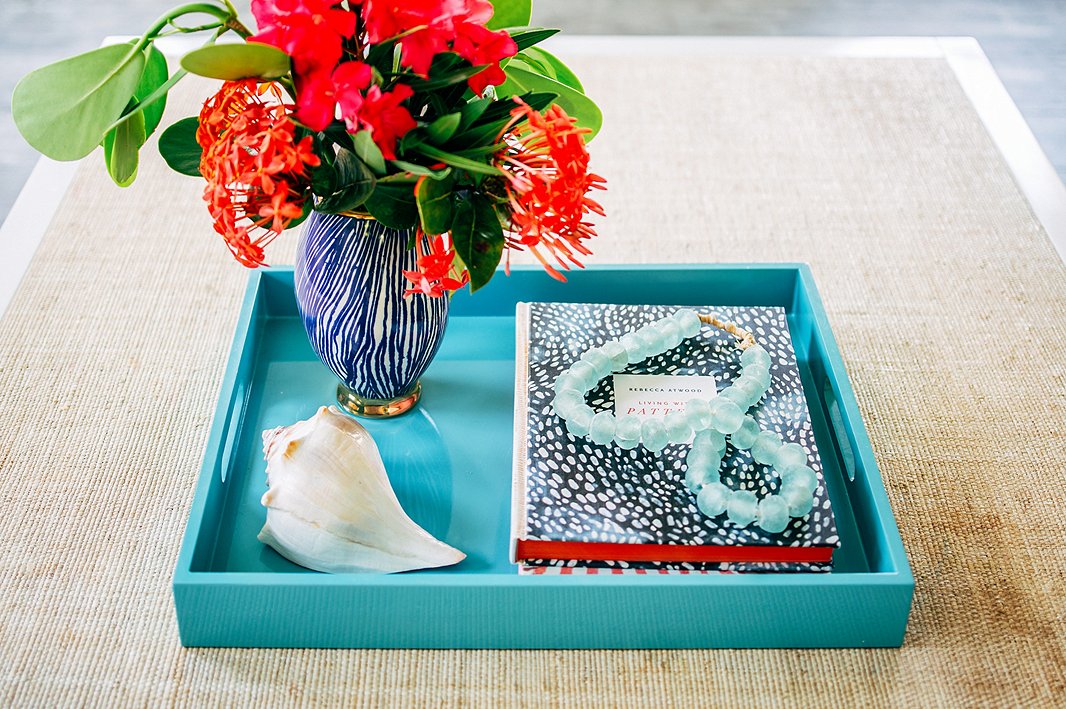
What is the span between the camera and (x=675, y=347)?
1.15 metres

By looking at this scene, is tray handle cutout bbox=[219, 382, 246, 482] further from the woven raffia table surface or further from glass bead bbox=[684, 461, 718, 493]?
glass bead bbox=[684, 461, 718, 493]

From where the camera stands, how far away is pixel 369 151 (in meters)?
0.84

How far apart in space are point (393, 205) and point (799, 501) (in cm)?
42

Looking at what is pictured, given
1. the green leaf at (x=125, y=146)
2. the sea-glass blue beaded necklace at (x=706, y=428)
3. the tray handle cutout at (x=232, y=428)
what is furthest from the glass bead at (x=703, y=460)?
the green leaf at (x=125, y=146)

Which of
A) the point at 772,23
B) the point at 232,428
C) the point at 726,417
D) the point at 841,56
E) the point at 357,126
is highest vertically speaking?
the point at 357,126

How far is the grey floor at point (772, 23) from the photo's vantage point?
217cm

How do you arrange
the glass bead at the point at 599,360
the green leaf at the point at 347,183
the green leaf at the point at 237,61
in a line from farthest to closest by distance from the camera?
the glass bead at the point at 599,360 → the green leaf at the point at 347,183 → the green leaf at the point at 237,61

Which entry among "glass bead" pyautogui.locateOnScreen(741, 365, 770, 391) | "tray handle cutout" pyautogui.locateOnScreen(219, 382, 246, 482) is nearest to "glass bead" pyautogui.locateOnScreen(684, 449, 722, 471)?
"glass bead" pyautogui.locateOnScreen(741, 365, 770, 391)

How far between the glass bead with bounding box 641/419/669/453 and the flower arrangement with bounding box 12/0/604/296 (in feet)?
0.70

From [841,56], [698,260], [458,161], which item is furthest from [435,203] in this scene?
[841,56]

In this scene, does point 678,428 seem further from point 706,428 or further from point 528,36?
point 528,36

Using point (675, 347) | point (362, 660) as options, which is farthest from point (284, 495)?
point (675, 347)

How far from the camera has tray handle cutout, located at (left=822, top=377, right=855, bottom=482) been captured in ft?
3.50

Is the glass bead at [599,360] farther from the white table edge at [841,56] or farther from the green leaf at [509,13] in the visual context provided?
the white table edge at [841,56]
